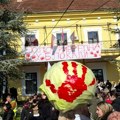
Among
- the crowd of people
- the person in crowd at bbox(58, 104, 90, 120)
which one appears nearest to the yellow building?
the crowd of people

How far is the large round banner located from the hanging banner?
18.4 meters

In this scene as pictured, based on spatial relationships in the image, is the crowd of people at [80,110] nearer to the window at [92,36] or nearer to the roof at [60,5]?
the window at [92,36]

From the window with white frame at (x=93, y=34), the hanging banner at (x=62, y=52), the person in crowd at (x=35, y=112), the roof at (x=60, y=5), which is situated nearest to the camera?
the person in crowd at (x=35, y=112)

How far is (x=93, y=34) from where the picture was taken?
86.5ft

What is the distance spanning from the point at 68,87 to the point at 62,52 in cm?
1930

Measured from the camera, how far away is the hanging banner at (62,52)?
21.5 m

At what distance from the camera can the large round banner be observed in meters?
2.58

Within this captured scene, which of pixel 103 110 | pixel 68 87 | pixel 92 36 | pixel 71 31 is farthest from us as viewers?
pixel 92 36

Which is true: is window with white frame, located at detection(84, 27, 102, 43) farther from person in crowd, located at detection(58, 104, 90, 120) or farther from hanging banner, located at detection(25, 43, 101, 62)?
person in crowd, located at detection(58, 104, 90, 120)

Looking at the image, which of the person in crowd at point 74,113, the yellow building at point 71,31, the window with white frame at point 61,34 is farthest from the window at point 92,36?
the person in crowd at point 74,113

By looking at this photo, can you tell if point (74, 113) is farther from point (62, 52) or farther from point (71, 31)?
point (71, 31)

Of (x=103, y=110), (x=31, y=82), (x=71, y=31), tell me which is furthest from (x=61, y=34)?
(x=103, y=110)

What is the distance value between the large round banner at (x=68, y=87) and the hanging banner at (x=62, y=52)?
18376mm

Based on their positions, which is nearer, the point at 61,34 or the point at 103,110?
the point at 103,110
